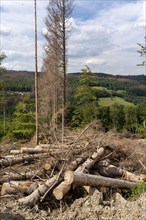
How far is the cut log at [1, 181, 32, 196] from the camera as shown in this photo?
9820 mm

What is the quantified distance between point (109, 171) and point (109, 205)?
8.99ft

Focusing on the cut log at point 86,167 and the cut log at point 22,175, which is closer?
the cut log at point 86,167

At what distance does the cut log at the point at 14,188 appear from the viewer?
9820mm

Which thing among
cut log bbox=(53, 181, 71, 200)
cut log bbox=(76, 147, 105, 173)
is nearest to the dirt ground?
cut log bbox=(53, 181, 71, 200)

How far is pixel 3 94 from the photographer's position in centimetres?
3275

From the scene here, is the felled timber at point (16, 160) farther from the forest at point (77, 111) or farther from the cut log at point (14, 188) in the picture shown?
the forest at point (77, 111)

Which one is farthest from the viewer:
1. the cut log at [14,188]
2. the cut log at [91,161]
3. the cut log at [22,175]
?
the cut log at [91,161]

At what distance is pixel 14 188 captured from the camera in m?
9.86

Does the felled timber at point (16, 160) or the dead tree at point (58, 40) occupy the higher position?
the dead tree at point (58, 40)

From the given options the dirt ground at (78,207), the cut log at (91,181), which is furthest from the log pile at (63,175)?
the dirt ground at (78,207)

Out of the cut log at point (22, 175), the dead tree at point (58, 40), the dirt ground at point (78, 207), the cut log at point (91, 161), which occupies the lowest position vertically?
the dirt ground at point (78, 207)

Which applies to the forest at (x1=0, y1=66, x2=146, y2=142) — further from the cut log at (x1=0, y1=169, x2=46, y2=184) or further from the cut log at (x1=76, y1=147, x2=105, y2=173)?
the cut log at (x1=0, y1=169, x2=46, y2=184)

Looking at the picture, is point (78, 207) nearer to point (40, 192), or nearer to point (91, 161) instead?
point (40, 192)

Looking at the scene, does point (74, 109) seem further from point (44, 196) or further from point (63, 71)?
point (44, 196)
